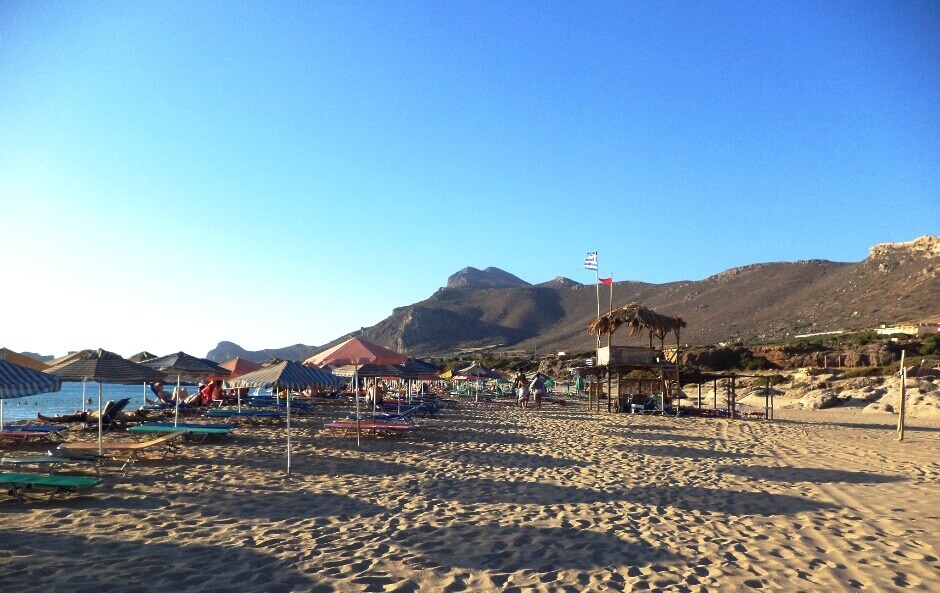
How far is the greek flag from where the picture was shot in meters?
30.4

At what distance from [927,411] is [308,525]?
23.8m

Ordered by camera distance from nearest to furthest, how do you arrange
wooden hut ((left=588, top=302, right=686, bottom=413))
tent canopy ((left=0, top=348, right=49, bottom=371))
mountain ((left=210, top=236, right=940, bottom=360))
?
tent canopy ((left=0, top=348, right=49, bottom=371)) → wooden hut ((left=588, top=302, right=686, bottom=413)) → mountain ((left=210, top=236, right=940, bottom=360))

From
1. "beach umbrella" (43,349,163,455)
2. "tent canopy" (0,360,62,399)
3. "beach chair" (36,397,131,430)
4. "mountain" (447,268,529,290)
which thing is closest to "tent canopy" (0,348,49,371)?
"beach chair" (36,397,131,430)

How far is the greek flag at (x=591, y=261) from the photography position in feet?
99.7

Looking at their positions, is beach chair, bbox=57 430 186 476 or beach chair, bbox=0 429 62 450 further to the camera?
beach chair, bbox=0 429 62 450

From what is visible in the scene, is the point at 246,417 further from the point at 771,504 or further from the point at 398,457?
the point at 771,504

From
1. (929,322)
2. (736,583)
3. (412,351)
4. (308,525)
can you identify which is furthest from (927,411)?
(412,351)

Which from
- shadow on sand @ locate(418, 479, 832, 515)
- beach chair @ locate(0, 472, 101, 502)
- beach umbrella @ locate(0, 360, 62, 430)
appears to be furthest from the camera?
shadow on sand @ locate(418, 479, 832, 515)

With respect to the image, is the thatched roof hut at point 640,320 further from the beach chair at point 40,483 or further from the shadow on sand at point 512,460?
the beach chair at point 40,483

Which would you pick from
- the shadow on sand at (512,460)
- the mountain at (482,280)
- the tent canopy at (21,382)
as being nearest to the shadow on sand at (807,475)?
the shadow on sand at (512,460)

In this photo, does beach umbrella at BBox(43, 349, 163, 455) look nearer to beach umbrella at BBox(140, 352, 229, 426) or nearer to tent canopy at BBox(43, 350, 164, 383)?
tent canopy at BBox(43, 350, 164, 383)

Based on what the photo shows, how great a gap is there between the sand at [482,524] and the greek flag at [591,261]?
62.6 feet

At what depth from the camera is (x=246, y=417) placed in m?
16.0

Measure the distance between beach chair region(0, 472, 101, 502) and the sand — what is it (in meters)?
0.20
